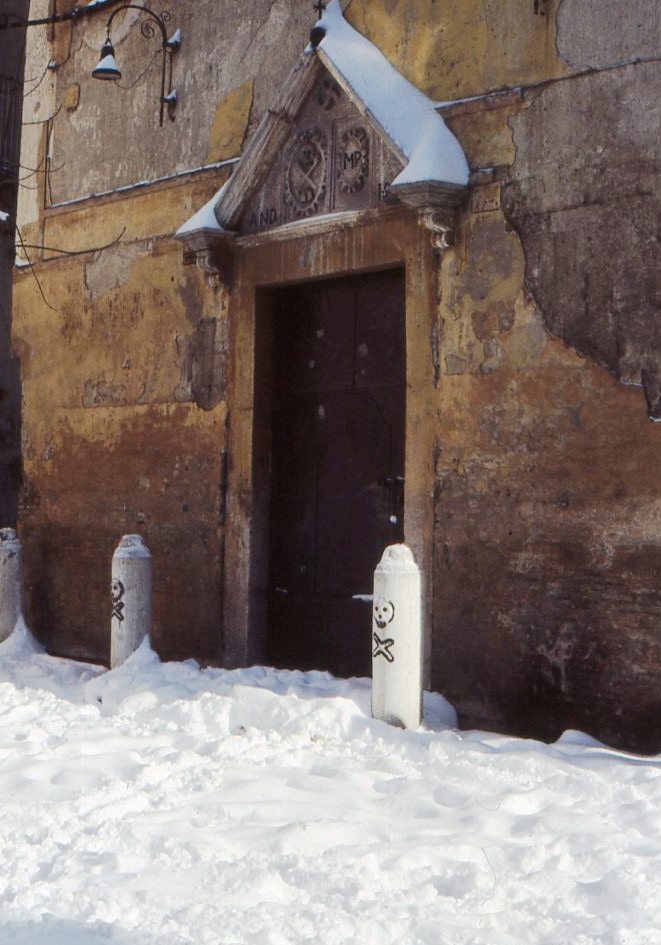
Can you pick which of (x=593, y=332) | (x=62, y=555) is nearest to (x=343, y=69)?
(x=593, y=332)

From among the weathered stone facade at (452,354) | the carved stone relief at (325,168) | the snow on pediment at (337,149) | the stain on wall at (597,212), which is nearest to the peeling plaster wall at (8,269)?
the weathered stone facade at (452,354)

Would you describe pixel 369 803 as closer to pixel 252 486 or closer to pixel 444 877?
pixel 444 877

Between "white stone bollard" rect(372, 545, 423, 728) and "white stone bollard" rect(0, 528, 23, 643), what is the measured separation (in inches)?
162

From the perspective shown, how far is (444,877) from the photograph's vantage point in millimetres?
3461

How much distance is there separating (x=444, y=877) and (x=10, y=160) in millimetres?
11821

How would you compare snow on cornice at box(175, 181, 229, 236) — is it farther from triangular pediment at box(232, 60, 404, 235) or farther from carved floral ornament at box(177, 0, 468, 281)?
triangular pediment at box(232, 60, 404, 235)

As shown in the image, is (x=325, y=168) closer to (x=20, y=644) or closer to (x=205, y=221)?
(x=205, y=221)

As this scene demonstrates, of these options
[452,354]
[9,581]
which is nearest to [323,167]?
[452,354]

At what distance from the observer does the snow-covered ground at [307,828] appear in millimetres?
3080

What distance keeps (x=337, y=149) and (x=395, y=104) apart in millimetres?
549

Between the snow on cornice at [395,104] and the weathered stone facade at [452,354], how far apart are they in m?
0.10

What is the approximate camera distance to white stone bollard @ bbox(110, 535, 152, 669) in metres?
7.16

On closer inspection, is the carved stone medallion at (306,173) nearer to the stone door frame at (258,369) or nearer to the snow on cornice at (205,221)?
the stone door frame at (258,369)

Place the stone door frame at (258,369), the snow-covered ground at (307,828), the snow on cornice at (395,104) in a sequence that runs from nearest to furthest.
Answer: the snow-covered ground at (307,828)
the snow on cornice at (395,104)
the stone door frame at (258,369)
